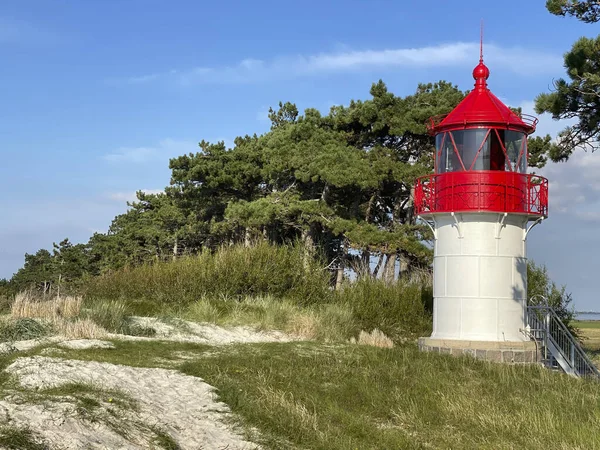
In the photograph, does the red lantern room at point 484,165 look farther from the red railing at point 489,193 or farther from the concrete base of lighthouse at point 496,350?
the concrete base of lighthouse at point 496,350

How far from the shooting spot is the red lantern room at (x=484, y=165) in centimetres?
1588

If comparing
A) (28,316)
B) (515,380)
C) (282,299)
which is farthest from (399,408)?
(282,299)

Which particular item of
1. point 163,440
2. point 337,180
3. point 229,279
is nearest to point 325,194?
point 337,180

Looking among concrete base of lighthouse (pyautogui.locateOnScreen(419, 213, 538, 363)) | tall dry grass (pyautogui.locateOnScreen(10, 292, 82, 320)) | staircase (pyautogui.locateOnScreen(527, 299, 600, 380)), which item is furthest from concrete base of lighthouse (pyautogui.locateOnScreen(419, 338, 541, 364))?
tall dry grass (pyautogui.locateOnScreen(10, 292, 82, 320))

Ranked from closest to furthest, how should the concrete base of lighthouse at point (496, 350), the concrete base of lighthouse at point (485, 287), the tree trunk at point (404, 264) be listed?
the concrete base of lighthouse at point (496, 350)
the concrete base of lighthouse at point (485, 287)
the tree trunk at point (404, 264)

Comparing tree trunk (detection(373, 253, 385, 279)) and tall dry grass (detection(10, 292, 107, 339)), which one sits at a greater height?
tree trunk (detection(373, 253, 385, 279))

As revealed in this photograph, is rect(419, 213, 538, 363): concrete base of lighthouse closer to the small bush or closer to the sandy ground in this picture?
the small bush

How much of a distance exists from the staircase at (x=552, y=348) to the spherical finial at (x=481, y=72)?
5.48 meters

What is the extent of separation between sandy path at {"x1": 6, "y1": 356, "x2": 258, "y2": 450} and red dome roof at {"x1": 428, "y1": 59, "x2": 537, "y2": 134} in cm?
879

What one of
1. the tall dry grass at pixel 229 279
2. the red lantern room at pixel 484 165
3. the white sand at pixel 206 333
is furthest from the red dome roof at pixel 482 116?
the tall dry grass at pixel 229 279

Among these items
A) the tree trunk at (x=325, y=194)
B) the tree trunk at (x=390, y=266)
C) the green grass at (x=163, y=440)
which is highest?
the tree trunk at (x=325, y=194)

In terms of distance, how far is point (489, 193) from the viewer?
15.9 m

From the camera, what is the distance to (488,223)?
16047mm

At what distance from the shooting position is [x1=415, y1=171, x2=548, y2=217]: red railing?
15.9 m
